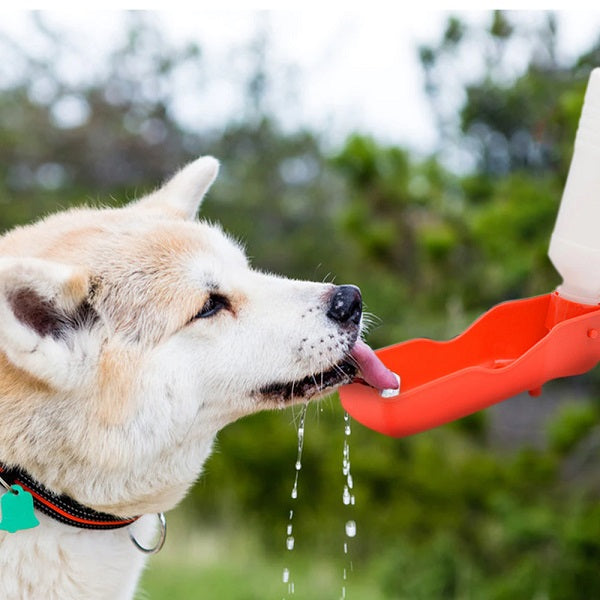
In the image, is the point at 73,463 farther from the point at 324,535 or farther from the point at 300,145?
the point at 300,145

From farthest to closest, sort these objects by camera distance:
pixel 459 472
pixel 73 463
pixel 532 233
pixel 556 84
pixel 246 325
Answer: pixel 459 472, pixel 556 84, pixel 532 233, pixel 246 325, pixel 73 463

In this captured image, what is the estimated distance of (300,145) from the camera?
816cm

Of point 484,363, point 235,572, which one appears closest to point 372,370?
point 484,363

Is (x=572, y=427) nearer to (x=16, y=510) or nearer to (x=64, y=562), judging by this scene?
(x=64, y=562)

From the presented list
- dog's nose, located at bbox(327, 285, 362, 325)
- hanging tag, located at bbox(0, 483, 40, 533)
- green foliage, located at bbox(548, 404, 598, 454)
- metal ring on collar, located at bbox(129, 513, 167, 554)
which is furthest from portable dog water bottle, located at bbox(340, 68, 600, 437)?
green foliage, located at bbox(548, 404, 598, 454)

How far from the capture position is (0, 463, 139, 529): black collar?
2012 millimetres

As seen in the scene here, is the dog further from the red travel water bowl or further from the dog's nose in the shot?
the red travel water bowl

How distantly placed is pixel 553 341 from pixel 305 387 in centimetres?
66

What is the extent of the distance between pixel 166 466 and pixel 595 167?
1387mm

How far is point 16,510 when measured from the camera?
6.48 feet

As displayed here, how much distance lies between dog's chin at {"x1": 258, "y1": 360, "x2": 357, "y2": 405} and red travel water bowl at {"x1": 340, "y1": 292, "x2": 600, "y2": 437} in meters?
0.13

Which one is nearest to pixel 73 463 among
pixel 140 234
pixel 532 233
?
pixel 140 234

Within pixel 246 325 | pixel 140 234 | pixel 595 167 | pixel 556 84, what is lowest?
pixel 246 325

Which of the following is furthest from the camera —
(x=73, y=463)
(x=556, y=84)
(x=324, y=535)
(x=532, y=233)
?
(x=324, y=535)
